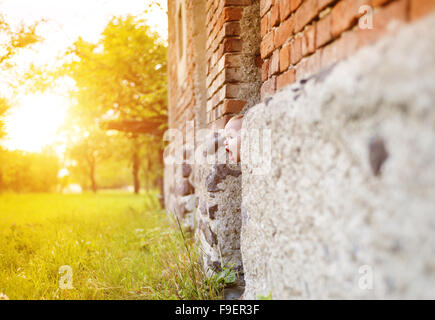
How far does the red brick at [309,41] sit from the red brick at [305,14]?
4 cm

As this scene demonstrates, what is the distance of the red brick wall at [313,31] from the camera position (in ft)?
3.23

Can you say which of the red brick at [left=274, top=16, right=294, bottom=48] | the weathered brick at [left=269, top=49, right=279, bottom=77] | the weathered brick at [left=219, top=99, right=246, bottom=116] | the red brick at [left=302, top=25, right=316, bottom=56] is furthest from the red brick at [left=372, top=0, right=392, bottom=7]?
the weathered brick at [left=219, top=99, right=246, bottom=116]

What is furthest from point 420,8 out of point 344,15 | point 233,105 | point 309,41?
point 233,105

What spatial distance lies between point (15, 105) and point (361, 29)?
3715 millimetres

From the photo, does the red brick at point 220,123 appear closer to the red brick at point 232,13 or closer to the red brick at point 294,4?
the red brick at point 232,13

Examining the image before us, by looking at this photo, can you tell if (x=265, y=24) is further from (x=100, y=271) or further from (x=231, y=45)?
(x=100, y=271)

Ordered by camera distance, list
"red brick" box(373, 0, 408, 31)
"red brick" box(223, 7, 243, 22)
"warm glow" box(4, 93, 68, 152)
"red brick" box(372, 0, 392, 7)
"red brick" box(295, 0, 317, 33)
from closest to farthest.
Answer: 1. "red brick" box(373, 0, 408, 31)
2. "red brick" box(372, 0, 392, 7)
3. "red brick" box(295, 0, 317, 33)
4. "red brick" box(223, 7, 243, 22)
5. "warm glow" box(4, 93, 68, 152)

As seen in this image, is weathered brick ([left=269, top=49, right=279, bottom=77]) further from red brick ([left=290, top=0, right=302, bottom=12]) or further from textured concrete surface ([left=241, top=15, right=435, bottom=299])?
textured concrete surface ([left=241, top=15, right=435, bottom=299])

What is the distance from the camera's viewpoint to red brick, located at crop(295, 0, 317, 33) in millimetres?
1423

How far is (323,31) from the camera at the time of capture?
1349 mm

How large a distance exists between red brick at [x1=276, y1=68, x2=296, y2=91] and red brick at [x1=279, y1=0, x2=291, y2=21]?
303 millimetres

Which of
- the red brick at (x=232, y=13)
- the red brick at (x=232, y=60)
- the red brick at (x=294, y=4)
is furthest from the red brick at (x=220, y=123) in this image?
the red brick at (x=294, y=4)

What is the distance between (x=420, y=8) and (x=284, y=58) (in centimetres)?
96
